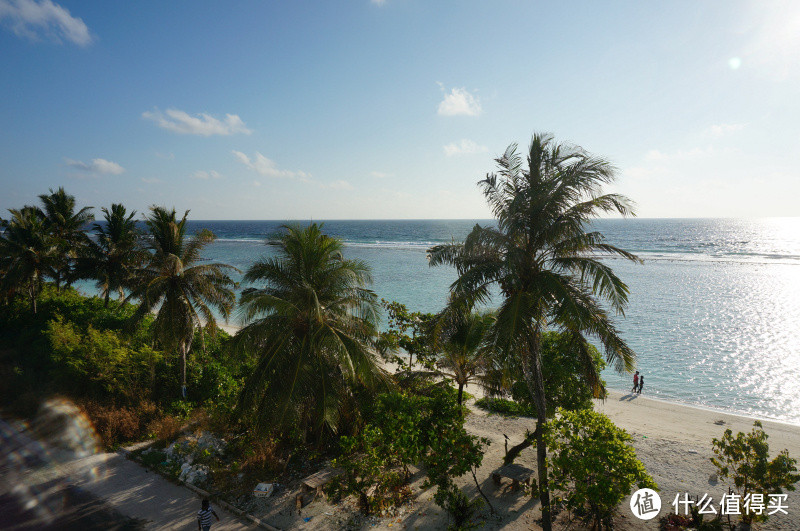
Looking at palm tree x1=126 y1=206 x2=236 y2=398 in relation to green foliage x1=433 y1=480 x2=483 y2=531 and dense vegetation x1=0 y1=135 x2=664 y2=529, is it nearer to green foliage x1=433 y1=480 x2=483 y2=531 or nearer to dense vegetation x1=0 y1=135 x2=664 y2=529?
dense vegetation x1=0 y1=135 x2=664 y2=529

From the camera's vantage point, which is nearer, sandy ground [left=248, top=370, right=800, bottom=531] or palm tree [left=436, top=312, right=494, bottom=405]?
sandy ground [left=248, top=370, right=800, bottom=531]

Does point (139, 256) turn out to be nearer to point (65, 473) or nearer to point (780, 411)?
point (65, 473)

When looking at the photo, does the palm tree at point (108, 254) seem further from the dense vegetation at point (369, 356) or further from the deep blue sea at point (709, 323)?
the deep blue sea at point (709, 323)

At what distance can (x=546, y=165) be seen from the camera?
30.6 feet

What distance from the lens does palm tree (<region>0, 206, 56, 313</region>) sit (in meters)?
21.3

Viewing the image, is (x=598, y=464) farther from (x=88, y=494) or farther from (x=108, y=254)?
(x=108, y=254)

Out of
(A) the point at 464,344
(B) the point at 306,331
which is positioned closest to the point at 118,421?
(B) the point at 306,331

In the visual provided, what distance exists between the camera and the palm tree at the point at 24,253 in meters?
21.3

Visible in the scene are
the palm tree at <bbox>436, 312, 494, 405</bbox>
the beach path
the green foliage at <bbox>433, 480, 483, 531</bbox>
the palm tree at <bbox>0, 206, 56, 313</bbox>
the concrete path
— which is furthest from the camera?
the palm tree at <bbox>0, 206, 56, 313</bbox>

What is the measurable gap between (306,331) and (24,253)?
832 inches

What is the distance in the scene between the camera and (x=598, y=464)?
319 inches

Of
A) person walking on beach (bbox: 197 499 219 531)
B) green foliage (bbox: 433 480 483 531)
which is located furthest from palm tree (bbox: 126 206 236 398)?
green foliage (bbox: 433 480 483 531)

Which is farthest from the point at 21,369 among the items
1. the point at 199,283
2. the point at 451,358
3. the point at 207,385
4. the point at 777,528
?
the point at 777,528

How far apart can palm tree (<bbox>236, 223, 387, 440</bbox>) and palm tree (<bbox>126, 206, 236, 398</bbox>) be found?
408cm
